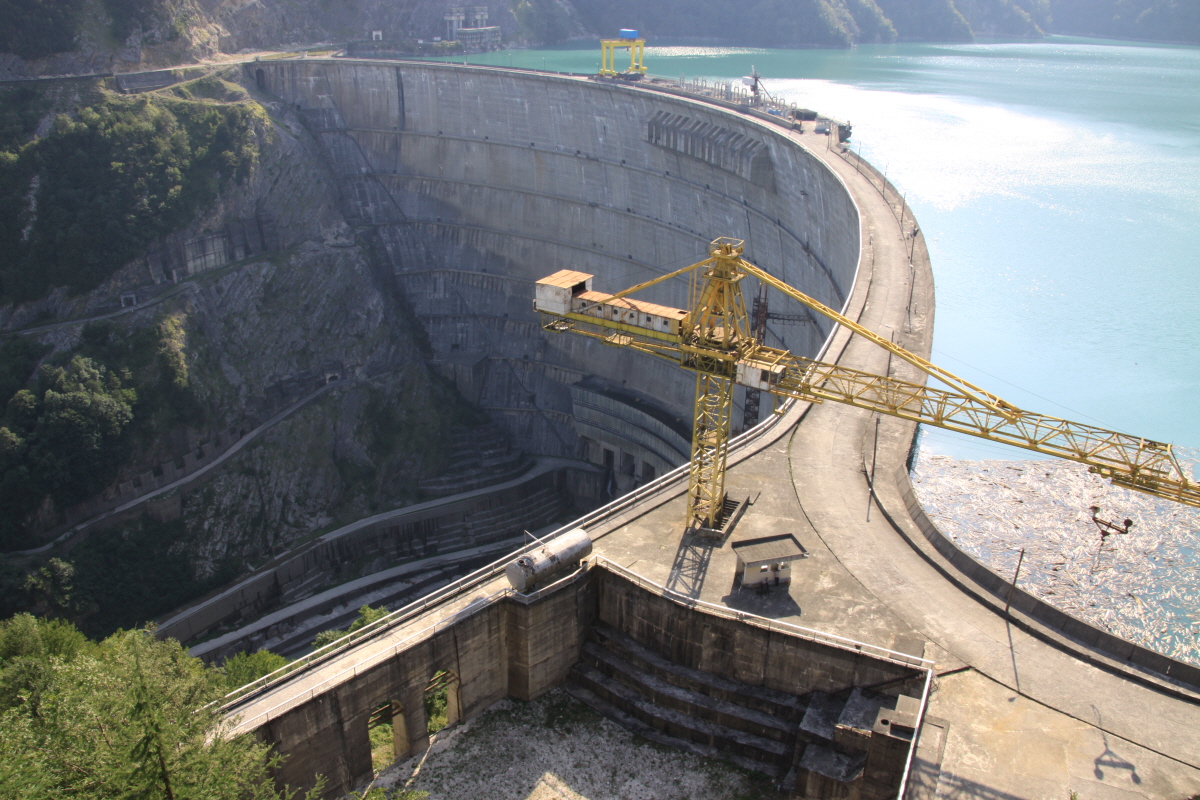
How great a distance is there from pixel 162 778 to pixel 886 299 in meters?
38.0

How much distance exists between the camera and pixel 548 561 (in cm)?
2762

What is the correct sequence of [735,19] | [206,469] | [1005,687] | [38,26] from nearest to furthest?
[1005,687] → [206,469] → [38,26] → [735,19]

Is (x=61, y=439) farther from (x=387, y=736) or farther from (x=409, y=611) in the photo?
(x=409, y=611)

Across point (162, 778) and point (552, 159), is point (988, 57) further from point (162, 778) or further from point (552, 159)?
point (162, 778)

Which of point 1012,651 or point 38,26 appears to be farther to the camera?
point 38,26

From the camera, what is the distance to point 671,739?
26844 mm

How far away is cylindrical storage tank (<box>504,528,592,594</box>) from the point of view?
27.3 metres

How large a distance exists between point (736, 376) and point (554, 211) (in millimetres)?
46155

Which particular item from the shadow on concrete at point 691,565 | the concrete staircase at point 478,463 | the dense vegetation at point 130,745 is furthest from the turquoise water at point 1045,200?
the dense vegetation at point 130,745

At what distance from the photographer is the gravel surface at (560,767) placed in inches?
995

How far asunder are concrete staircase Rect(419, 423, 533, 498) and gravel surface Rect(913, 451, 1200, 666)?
32.1 metres

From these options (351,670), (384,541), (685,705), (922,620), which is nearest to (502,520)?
(384,541)

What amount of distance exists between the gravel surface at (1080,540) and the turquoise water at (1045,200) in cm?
391

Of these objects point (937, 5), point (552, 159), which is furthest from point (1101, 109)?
point (552, 159)
